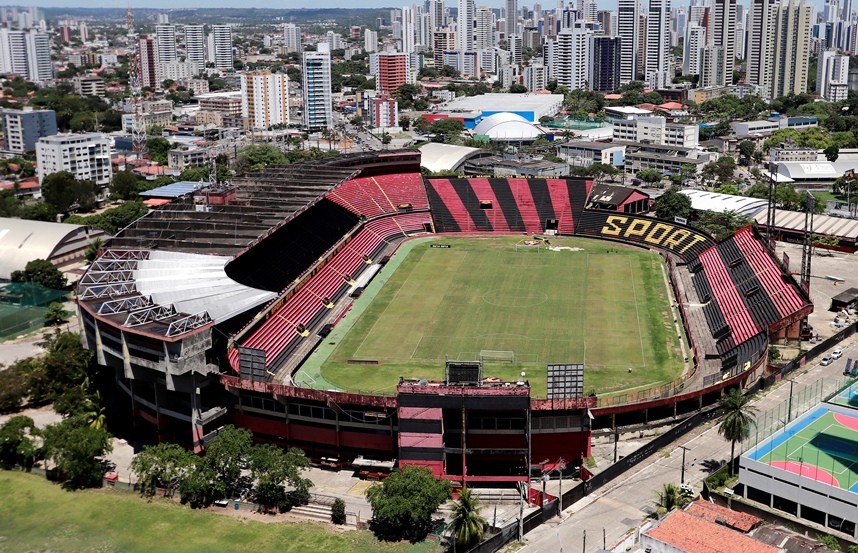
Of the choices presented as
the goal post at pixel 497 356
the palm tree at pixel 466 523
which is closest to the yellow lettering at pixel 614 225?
the goal post at pixel 497 356

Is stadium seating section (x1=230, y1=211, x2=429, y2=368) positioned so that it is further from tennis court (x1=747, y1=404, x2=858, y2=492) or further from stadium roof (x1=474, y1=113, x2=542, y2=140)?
stadium roof (x1=474, y1=113, x2=542, y2=140)

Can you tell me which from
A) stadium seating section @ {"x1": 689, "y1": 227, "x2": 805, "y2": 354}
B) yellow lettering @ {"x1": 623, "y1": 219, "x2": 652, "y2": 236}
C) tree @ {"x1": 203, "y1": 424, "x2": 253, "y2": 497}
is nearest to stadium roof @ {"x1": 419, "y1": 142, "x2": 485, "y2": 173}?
yellow lettering @ {"x1": 623, "y1": 219, "x2": 652, "y2": 236}

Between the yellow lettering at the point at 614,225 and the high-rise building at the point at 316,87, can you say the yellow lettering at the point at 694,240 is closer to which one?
the yellow lettering at the point at 614,225

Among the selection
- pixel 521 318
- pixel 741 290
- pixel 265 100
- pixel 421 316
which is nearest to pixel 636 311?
pixel 741 290

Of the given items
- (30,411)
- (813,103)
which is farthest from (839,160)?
(30,411)

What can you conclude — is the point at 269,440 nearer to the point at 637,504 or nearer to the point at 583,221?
the point at 637,504
